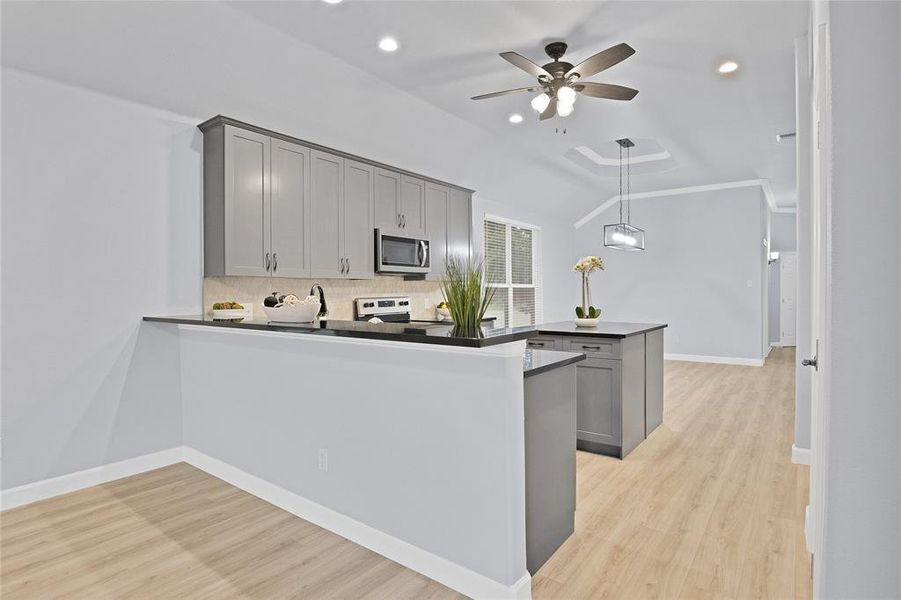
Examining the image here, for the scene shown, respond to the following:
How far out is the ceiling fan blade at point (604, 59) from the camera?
2.80m

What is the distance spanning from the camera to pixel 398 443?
219cm

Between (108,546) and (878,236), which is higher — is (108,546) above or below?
below

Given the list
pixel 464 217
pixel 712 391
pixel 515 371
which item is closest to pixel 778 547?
pixel 515 371

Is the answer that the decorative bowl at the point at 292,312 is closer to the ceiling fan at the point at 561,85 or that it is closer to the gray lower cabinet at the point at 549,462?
the gray lower cabinet at the point at 549,462

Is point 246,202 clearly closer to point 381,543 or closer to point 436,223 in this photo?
point 436,223

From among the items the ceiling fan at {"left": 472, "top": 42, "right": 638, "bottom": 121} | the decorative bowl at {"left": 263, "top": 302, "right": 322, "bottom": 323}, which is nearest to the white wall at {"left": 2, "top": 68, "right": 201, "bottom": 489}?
the decorative bowl at {"left": 263, "top": 302, "right": 322, "bottom": 323}

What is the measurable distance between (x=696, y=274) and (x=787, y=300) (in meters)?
3.58

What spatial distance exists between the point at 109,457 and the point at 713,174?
315 inches

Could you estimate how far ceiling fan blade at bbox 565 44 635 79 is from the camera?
2.80 meters

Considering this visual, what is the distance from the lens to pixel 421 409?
→ 210 cm

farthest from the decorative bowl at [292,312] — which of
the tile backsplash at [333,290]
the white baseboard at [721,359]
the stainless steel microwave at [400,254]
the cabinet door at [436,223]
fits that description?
the white baseboard at [721,359]

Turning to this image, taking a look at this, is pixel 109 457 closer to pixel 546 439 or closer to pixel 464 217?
pixel 546 439

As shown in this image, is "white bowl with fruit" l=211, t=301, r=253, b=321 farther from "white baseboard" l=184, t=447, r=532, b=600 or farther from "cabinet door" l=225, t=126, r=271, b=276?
"white baseboard" l=184, t=447, r=532, b=600

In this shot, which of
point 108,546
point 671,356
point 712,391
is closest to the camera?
point 108,546
